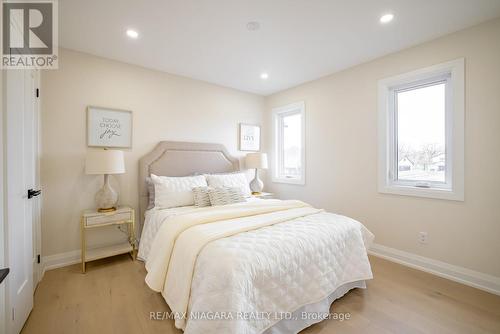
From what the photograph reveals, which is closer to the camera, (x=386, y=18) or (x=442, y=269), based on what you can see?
(x=386, y=18)

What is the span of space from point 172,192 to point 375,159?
2629mm

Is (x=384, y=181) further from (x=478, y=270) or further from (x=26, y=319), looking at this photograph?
(x=26, y=319)

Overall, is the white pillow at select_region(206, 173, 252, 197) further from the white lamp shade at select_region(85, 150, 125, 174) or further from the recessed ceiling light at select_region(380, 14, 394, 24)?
the recessed ceiling light at select_region(380, 14, 394, 24)

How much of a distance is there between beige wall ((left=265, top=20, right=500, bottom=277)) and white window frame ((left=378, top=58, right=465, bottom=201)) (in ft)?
0.21

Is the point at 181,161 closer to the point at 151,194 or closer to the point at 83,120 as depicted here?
the point at 151,194

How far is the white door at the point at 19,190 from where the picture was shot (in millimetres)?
1378

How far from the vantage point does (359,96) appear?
298 cm

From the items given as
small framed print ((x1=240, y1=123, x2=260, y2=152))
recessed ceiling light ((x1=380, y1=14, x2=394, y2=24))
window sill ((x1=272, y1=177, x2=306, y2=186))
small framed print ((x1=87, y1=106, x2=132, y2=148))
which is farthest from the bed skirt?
small framed print ((x1=240, y1=123, x2=260, y2=152))

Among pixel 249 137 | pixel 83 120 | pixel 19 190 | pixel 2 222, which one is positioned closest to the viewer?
pixel 2 222

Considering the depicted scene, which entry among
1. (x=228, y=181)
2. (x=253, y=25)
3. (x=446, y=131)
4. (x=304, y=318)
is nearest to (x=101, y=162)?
(x=228, y=181)

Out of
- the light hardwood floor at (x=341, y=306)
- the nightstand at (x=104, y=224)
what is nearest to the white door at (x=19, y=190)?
the light hardwood floor at (x=341, y=306)

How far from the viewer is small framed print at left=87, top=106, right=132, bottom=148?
8.70 feet

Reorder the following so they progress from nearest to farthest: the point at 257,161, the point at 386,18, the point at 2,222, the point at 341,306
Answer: the point at 2,222, the point at 341,306, the point at 386,18, the point at 257,161

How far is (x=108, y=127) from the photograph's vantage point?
9.03 feet
